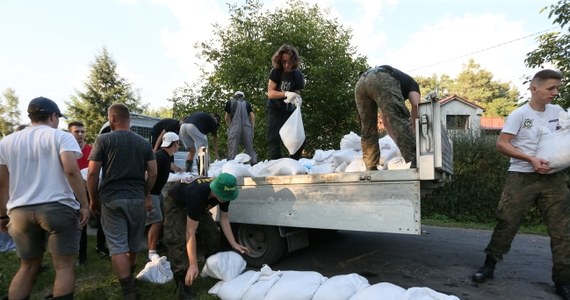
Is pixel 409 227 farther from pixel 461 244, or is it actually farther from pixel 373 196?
pixel 461 244

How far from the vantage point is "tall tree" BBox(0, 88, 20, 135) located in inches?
1668

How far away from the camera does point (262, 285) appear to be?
3049 mm

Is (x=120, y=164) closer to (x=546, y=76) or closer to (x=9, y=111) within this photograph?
(x=546, y=76)

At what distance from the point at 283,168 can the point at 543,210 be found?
2.28 meters

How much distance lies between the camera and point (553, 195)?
10.7ft

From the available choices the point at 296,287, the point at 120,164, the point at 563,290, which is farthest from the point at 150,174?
the point at 563,290

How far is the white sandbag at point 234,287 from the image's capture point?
308 cm

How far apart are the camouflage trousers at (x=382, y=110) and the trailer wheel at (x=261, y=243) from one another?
3.73 feet

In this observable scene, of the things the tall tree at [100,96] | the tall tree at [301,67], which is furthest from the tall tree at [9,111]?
the tall tree at [301,67]

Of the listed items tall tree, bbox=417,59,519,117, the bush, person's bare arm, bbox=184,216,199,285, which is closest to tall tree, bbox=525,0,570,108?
the bush

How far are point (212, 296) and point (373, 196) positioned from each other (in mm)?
1544

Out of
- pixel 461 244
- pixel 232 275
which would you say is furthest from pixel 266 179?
pixel 461 244

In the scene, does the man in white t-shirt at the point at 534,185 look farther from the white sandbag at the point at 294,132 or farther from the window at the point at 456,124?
the window at the point at 456,124

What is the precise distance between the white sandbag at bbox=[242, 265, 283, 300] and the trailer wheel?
25.6 inches
